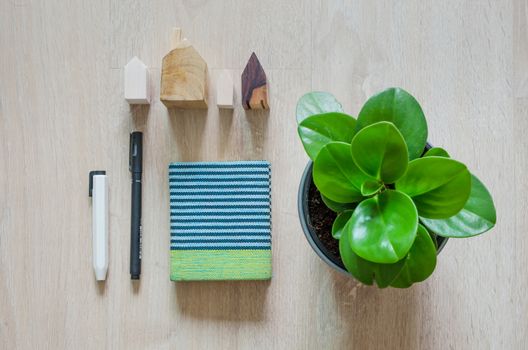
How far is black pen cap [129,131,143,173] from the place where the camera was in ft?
1.92

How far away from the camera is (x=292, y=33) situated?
59 centimetres

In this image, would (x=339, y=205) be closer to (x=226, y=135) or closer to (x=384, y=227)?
(x=384, y=227)

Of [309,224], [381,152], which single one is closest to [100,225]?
[309,224]

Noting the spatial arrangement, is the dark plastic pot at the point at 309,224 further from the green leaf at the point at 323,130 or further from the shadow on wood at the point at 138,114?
the shadow on wood at the point at 138,114

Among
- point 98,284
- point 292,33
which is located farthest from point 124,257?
point 292,33

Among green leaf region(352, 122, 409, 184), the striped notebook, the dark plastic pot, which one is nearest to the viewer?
green leaf region(352, 122, 409, 184)

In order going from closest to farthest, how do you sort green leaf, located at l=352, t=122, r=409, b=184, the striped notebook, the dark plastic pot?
green leaf, located at l=352, t=122, r=409, b=184
the dark plastic pot
the striped notebook

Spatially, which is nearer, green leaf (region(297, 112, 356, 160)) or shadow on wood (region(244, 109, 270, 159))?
green leaf (region(297, 112, 356, 160))

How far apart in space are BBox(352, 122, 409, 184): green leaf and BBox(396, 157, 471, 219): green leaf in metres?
0.01

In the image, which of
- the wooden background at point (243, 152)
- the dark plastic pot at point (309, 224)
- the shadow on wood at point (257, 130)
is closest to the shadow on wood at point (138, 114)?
the wooden background at point (243, 152)

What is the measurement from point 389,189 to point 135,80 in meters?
0.32

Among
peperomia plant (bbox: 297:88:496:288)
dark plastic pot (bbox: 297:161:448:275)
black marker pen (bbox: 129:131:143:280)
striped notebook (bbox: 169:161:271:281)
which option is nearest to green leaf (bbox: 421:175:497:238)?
peperomia plant (bbox: 297:88:496:288)

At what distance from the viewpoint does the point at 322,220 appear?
1.59ft

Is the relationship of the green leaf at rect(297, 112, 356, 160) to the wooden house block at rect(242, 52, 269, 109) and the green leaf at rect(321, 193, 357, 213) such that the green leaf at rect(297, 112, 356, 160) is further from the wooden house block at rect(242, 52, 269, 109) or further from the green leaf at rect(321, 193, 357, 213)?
the wooden house block at rect(242, 52, 269, 109)
